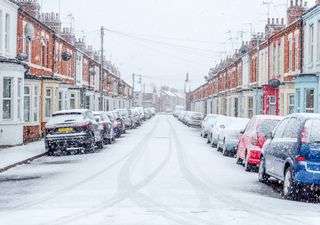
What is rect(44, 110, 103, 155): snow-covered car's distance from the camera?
77.6ft

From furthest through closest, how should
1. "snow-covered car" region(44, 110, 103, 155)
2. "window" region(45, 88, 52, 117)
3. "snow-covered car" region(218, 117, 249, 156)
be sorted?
"window" region(45, 88, 52, 117)
"snow-covered car" region(218, 117, 249, 156)
"snow-covered car" region(44, 110, 103, 155)

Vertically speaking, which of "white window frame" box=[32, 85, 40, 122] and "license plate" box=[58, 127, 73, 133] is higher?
"white window frame" box=[32, 85, 40, 122]

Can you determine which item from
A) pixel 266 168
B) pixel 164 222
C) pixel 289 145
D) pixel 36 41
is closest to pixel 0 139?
pixel 36 41

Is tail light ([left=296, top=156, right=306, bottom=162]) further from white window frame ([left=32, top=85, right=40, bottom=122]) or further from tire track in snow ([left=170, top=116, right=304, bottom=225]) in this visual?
white window frame ([left=32, top=85, right=40, bottom=122])

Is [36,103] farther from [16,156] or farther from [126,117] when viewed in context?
[126,117]

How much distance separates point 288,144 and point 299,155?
30.7 inches

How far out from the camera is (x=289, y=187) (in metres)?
12.2

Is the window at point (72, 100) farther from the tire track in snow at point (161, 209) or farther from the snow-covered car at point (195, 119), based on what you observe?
the tire track in snow at point (161, 209)

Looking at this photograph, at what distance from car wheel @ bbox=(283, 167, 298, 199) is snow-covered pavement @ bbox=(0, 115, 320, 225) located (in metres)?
0.27

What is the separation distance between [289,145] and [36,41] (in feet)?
89.0

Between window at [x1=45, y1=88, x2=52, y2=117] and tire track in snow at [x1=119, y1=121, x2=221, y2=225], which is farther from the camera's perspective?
window at [x1=45, y1=88, x2=52, y2=117]

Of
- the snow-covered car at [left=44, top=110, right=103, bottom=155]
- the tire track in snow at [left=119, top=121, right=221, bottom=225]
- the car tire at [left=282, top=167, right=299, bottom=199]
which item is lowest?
the tire track in snow at [left=119, top=121, right=221, bottom=225]

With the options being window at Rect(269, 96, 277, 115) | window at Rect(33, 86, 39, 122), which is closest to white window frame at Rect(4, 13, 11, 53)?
window at Rect(33, 86, 39, 122)

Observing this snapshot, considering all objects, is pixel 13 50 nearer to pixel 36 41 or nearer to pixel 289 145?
pixel 36 41
